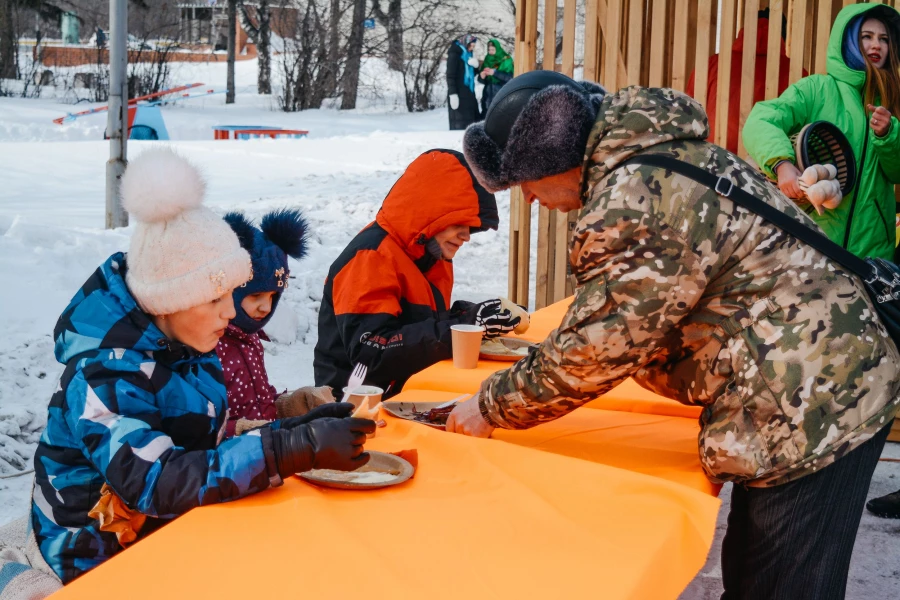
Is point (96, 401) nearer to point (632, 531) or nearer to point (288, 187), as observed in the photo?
point (632, 531)

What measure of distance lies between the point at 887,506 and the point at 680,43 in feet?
10.1

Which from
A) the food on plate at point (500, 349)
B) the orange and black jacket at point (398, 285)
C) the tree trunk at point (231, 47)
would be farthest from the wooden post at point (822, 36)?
the tree trunk at point (231, 47)

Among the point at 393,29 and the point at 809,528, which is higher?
the point at 393,29

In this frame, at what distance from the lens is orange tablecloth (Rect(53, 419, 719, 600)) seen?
1530 millimetres

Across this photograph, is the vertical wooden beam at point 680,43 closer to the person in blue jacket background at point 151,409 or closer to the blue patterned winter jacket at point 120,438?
the person in blue jacket background at point 151,409

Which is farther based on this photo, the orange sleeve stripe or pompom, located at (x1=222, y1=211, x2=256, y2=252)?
the orange sleeve stripe

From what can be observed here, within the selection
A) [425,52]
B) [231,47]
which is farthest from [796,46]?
[231,47]

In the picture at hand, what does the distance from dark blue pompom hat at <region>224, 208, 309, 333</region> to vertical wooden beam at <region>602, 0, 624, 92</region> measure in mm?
3276

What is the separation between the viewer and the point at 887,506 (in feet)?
13.3

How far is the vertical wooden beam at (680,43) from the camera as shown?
18.4ft

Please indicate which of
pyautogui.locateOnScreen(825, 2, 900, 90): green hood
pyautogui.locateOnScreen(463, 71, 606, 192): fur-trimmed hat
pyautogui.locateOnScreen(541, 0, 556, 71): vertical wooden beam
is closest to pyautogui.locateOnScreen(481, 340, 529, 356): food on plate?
pyautogui.locateOnScreen(463, 71, 606, 192): fur-trimmed hat

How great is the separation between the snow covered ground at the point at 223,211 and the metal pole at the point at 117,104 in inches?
20.2

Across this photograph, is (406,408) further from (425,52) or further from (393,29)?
(393,29)

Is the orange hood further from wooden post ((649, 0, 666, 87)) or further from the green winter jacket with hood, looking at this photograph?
wooden post ((649, 0, 666, 87))
